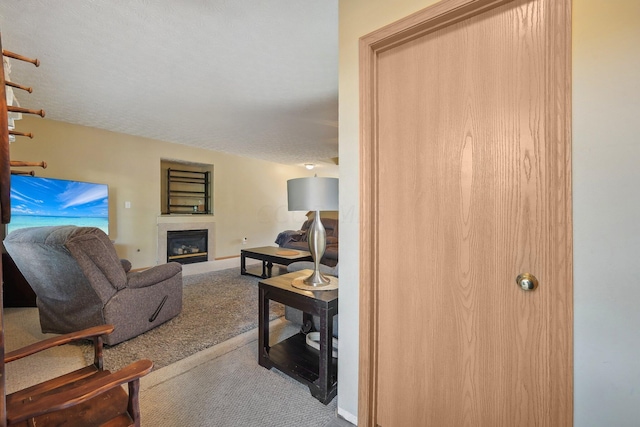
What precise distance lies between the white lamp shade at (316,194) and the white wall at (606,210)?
1.21 m

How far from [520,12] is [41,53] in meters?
3.19

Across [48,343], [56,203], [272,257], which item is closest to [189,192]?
[56,203]

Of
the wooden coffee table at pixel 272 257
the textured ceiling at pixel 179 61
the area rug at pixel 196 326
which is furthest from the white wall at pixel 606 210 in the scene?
the wooden coffee table at pixel 272 257

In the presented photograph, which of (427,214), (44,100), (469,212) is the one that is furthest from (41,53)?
(469,212)

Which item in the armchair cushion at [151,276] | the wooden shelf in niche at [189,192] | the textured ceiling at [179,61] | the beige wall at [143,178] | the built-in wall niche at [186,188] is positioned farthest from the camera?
the wooden shelf in niche at [189,192]

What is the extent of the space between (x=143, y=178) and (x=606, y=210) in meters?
5.70

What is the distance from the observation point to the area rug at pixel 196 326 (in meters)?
2.05

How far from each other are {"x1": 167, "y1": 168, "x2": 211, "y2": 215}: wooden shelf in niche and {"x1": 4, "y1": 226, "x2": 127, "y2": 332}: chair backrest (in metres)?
3.64

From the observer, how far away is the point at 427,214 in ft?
3.99

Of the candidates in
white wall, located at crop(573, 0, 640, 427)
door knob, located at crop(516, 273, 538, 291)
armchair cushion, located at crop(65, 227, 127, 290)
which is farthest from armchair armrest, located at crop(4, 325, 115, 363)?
white wall, located at crop(573, 0, 640, 427)

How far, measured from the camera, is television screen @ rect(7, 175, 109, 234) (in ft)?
11.0

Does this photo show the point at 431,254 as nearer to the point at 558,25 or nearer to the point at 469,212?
the point at 469,212

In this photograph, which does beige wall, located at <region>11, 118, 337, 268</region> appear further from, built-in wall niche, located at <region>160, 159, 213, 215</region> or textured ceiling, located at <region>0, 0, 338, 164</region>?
textured ceiling, located at <region>0, 0, 338, 164</region>

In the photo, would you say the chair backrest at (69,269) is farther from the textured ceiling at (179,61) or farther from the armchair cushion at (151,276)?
the textured ceiling at (179,61)
